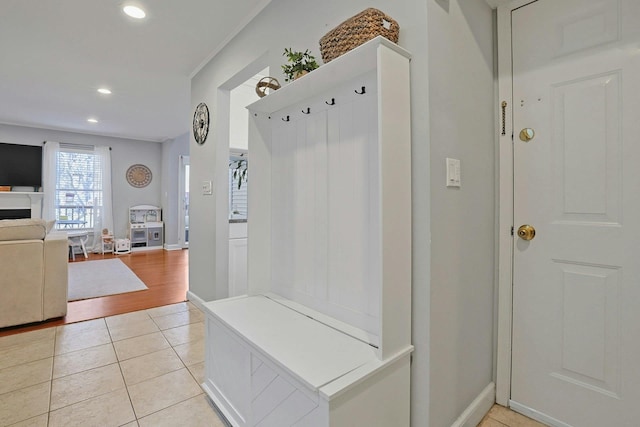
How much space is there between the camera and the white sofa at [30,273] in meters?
2.55

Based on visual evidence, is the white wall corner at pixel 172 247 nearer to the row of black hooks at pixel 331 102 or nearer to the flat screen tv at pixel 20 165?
the flat screen tv at pixel 20 165

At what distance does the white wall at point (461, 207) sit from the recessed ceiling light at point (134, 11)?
6.86 ft

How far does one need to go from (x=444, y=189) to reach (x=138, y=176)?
7.44 m

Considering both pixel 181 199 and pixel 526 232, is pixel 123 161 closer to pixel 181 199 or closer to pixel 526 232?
pixel 181 199

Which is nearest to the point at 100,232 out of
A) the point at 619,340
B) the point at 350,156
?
the point at 350,156

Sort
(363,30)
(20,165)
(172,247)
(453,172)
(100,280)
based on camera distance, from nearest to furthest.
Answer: (363,30), (453,172), (100,280), (20,165), (172,247)

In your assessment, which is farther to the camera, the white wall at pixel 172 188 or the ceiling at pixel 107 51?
the white wall at pixel 172 188

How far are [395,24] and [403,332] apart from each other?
3.99ft

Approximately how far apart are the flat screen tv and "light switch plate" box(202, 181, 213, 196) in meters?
5.14

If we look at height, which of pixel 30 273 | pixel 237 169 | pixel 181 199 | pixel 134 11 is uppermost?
pixel 134 11

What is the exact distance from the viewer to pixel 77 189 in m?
6.39

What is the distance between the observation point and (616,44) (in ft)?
4.28

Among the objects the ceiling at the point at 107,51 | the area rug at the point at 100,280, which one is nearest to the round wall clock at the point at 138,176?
the ceiling at the point at 107,51

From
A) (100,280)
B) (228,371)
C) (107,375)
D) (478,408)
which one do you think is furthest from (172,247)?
(478,408)
